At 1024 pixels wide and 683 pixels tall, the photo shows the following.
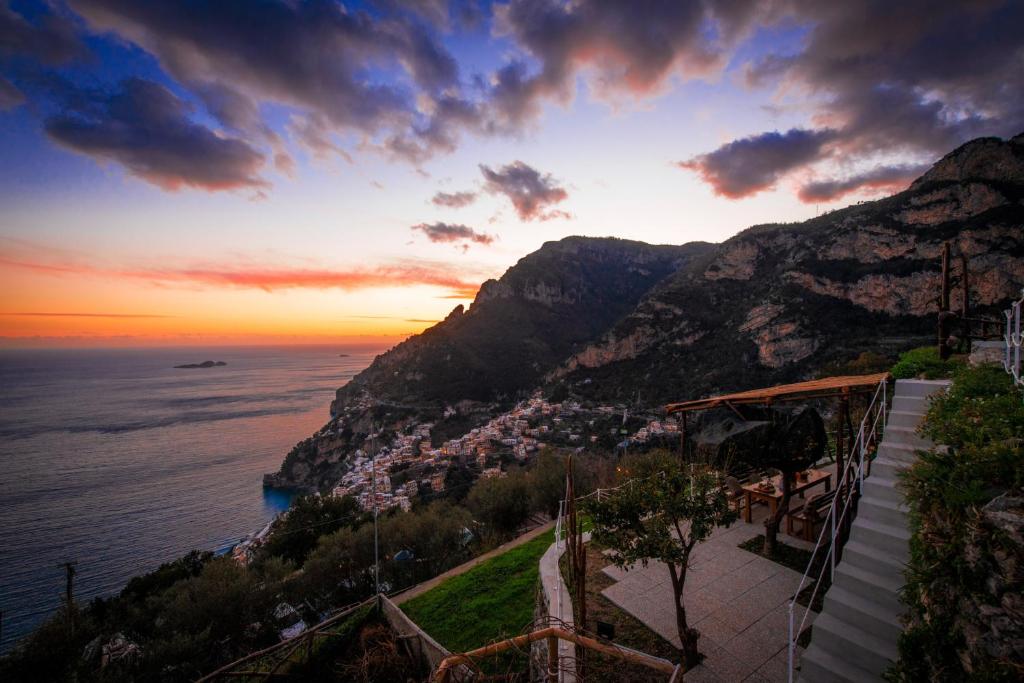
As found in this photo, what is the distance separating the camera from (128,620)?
45.1 ft

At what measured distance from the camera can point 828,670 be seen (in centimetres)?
374

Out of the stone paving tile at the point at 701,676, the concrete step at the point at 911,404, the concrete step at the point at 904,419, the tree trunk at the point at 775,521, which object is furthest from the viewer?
the tree trunk at the point at 775,521

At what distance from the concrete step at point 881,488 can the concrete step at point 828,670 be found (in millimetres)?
1936

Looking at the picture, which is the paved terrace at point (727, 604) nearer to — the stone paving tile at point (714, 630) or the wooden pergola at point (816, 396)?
the stone paving tile at point (714, 630)

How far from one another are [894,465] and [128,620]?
2169cm

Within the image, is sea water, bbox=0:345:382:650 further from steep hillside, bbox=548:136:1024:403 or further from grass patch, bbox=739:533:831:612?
steep hillside, bbox=548:136:1024:403

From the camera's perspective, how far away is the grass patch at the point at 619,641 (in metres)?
4.75

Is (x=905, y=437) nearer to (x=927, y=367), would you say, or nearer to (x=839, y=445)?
(x=839, y=445)

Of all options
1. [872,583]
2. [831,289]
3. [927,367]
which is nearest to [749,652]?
[872,583]

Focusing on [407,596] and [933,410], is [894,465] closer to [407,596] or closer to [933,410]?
[933,410]

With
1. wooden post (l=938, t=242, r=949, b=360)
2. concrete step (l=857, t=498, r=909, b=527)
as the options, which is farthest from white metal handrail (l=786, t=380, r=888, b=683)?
wooden post (l=938, t=242, r=949, b=360)

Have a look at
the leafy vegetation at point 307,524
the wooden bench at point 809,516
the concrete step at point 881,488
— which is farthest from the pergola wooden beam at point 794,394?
the leafy vegetation at point 307,524

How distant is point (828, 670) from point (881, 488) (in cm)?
229

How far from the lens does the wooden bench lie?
701 cm
